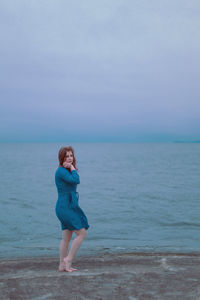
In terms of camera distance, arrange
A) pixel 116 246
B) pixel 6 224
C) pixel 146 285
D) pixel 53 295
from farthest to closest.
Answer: pixel 6 224 < pixel 116 246 < pixel 146 285 < pixel 53 295

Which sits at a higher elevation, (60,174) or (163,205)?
(60,174)

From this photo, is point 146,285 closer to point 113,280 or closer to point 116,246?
point 113,280

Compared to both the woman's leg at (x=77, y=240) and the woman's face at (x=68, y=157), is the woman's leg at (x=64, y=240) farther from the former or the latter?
the woman's face at (x=68, y=157)

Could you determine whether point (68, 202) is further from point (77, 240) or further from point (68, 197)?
point (77, 240)

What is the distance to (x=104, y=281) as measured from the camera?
450 centimetres

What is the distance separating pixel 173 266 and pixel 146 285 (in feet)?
3.80

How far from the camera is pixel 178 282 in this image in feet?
14.6

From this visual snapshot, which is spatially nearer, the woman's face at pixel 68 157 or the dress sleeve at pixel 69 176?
the dress sleeve at pixel 69 176

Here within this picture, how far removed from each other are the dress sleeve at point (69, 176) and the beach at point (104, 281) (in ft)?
4.72

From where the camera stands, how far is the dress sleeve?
4.62m

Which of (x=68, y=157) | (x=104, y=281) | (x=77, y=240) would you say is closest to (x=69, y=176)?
(x=68, y=157)

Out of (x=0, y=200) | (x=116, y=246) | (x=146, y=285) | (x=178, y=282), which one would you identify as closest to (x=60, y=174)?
(x=146, y=285)

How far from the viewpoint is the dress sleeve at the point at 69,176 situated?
15.2 feet

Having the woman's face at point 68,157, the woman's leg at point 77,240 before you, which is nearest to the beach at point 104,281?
the woman's leg at point 77,240
